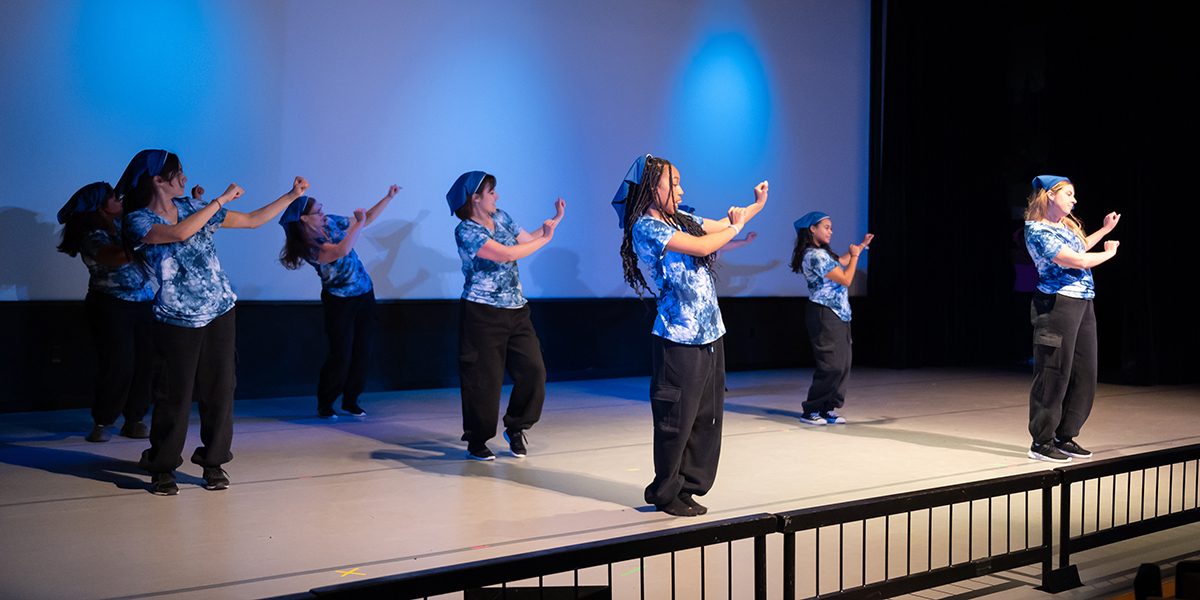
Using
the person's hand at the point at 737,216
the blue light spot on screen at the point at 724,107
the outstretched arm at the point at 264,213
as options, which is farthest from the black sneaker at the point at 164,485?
the blue light spot on screen at the point at 724,107

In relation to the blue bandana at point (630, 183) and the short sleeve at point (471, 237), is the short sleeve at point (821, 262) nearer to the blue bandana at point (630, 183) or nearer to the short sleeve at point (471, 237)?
the short sleeve at point (471, 237)

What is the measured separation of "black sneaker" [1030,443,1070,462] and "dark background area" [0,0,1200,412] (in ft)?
11.8

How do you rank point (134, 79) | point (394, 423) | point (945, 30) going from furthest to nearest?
1. point (945, 30)
2. point (134, 79)
3. point (394, 423)

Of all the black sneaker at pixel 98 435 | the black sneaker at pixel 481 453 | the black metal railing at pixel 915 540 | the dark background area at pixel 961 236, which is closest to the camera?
the black metal railing at pixel 915 540

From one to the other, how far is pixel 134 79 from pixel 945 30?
27.2 feet

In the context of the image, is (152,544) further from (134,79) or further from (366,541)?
(134,79)

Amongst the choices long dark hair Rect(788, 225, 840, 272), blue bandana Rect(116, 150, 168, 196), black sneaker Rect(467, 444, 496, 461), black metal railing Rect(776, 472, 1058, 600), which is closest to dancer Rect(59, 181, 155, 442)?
blue bandana Rect(116, 150, 168, 196)

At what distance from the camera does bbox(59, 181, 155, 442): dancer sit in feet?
22.4

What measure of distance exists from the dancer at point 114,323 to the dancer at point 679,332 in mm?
3573

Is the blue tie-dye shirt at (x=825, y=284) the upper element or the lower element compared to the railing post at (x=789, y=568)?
upper

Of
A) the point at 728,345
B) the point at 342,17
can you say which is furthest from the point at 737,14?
the point at 342,17

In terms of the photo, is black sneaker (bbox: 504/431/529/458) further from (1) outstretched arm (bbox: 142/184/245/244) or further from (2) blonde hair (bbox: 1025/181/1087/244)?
(2) blonde hair (bbox: 1025/181/1087/244)

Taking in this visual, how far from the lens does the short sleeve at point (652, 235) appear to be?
4.62 m

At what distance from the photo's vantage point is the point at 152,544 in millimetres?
4395
